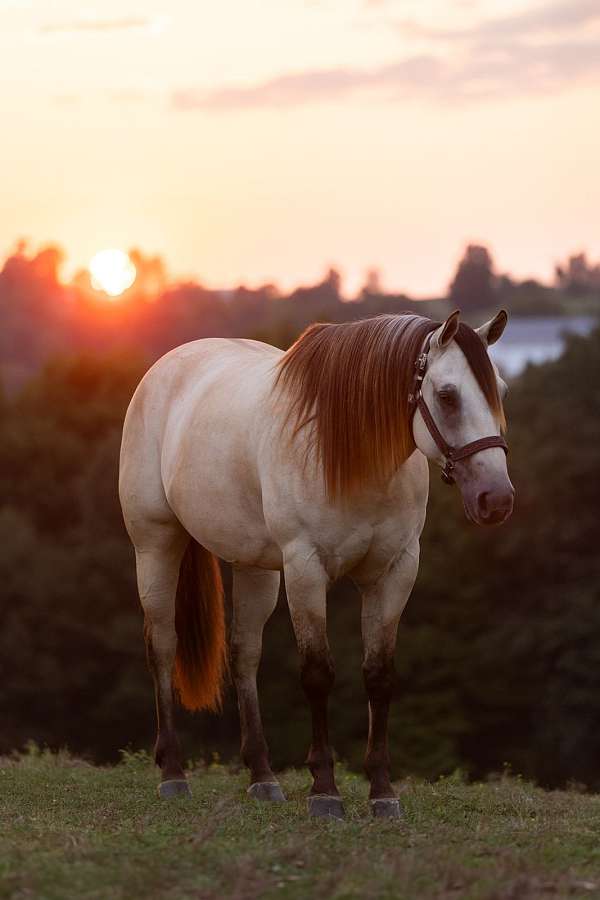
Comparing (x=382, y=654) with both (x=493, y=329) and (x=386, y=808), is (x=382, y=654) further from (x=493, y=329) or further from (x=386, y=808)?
(x=493, y=329)

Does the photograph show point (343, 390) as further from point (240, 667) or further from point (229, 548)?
point (240, 667)

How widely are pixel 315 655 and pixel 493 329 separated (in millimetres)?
1972

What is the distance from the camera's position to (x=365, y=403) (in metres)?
7.67

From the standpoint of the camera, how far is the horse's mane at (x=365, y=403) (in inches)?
299

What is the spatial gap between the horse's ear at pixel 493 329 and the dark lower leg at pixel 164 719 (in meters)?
3.36

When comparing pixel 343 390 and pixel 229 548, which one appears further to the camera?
pixel 229 548

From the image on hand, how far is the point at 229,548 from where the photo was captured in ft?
28.3

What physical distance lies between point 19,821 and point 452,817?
2.31 metres

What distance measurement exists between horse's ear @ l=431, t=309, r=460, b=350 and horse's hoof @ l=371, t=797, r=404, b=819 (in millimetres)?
2479

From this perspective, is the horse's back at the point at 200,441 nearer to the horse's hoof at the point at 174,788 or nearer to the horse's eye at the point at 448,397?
the horse's eye at the point at 448,397

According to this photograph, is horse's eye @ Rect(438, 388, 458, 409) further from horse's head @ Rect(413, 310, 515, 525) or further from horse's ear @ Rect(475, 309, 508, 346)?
horse's ear @ Rect(475, 309, 508, 346)

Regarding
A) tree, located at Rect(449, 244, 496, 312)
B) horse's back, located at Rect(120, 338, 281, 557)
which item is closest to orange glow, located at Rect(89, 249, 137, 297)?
tree, located at Rect(449, 244, 496, 312)

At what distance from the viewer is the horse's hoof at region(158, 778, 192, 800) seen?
907 cm

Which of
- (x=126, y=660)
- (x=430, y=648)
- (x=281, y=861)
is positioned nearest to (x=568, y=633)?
(x=430, y=648)
